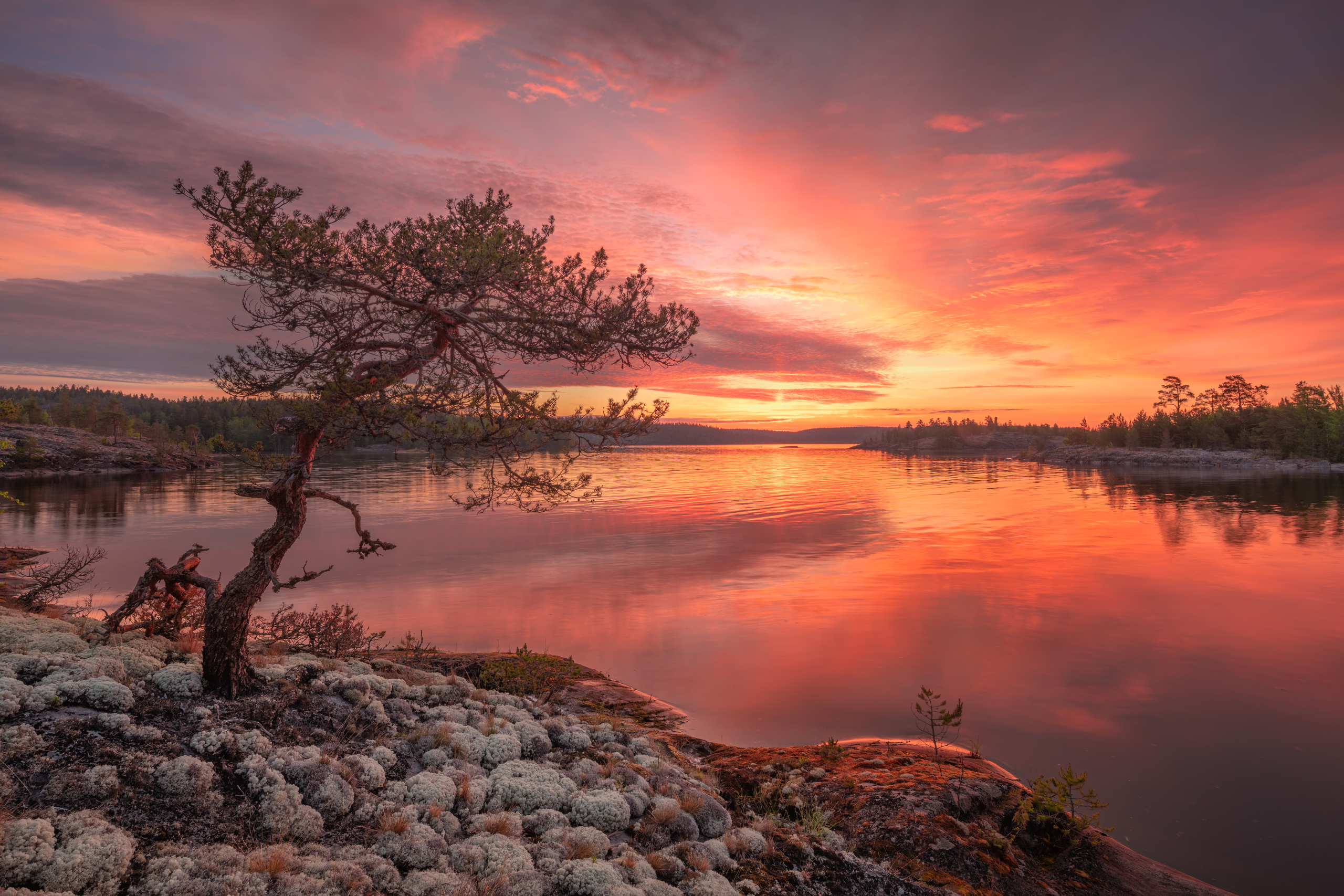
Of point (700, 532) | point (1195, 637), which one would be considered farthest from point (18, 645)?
point (700, 532)

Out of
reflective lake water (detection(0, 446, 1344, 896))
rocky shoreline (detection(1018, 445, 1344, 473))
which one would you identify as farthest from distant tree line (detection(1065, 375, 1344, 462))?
reflective lake water (detection(0, 446, 1344, 896))

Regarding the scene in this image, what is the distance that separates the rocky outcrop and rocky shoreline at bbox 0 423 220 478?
185 m

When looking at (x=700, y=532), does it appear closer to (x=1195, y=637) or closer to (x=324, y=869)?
(x=1195, y=637)

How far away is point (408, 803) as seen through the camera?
6840 mm

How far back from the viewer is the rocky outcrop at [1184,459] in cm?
11100

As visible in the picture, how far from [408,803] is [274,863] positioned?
2000mm

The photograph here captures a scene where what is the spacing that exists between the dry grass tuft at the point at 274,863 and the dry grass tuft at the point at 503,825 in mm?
2026

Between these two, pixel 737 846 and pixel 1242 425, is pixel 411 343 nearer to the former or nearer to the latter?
pixel 737 846

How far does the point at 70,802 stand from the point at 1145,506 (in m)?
71.4

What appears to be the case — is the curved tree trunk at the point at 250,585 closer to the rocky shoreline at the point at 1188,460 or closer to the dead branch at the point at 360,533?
the dead branch at the point at 360,533

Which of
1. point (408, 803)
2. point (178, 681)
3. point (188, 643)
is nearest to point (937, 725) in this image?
point (408, 803)

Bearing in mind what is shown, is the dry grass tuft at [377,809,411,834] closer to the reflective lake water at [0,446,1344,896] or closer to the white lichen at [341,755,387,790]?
the white lichen at [341,755,387,790]

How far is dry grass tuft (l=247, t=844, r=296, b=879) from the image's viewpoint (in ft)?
16.2

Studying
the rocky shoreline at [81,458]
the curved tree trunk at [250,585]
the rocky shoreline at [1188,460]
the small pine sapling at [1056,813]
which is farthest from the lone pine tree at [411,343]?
the rocky shoreline at [1188,460]
